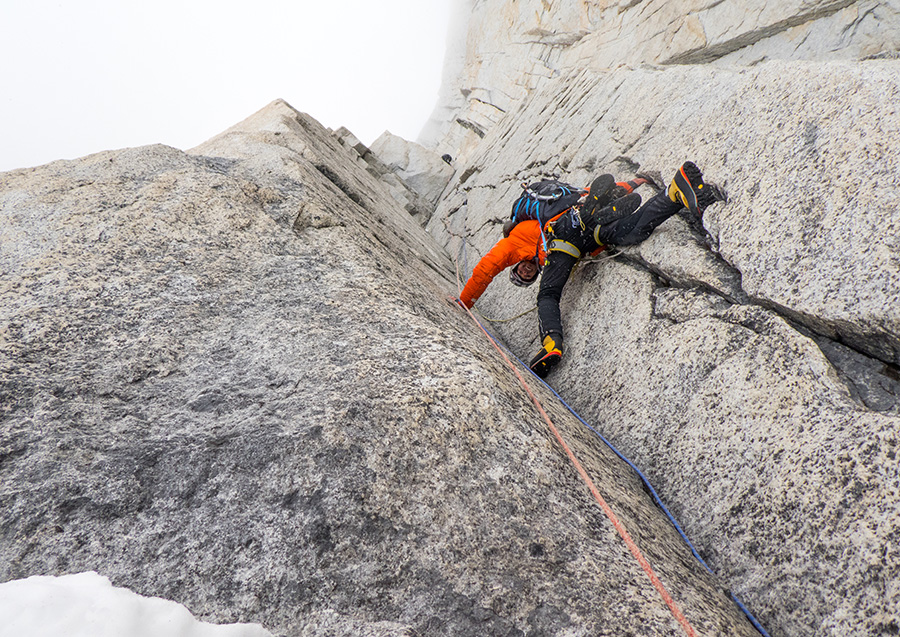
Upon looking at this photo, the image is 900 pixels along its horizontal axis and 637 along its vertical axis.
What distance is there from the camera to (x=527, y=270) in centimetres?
476

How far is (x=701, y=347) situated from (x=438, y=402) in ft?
6.46

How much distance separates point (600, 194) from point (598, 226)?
0.30m

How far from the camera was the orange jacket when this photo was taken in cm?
462

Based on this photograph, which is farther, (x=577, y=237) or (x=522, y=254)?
(x=522, y=254)

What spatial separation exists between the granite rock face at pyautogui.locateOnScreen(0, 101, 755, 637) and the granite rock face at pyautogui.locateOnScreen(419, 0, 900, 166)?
751 cm

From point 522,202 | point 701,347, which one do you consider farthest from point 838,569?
point 522,202

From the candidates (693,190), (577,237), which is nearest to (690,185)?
(693,190)

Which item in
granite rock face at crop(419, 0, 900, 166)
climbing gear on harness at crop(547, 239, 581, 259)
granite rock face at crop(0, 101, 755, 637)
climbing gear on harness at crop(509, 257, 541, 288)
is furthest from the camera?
granite rock face at crop(419, 0, 900, 166)

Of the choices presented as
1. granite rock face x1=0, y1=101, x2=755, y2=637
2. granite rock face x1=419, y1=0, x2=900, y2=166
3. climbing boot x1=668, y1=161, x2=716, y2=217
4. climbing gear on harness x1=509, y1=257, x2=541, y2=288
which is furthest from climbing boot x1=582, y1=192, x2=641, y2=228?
granite rock face x1=419, y1=0, x2=900, y2=166

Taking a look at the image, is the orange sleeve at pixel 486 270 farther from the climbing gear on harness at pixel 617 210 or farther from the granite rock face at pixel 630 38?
the granite rock face at pixel 630 38

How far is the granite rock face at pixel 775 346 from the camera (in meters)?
1.95

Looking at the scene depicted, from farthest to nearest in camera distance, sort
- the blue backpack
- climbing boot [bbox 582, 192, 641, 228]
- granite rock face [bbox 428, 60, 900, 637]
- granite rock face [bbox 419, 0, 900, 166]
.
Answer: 1. granite rock face [bbox 419, 0, 900, 166]
2. the blue backpack
3. climbing boot [bbox 582, 192, 641, 228]
4. granite rock face [bbox 428, 60, 900, 637]

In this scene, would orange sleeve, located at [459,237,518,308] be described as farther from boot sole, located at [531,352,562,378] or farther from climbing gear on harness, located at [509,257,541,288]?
boot sole, located at [531,352,562,378]

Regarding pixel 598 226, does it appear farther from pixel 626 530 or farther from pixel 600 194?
pixel 626 530
